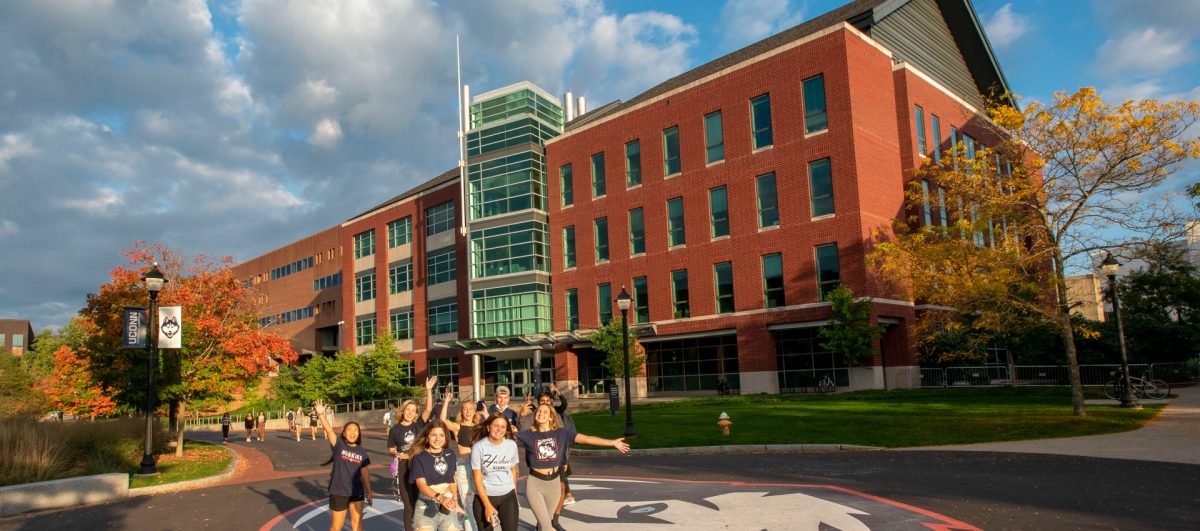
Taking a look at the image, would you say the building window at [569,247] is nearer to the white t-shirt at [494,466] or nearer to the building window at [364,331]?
the building window at [364,331]

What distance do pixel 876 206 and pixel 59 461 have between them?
29875mm

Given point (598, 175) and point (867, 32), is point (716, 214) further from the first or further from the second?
point (867, 32)

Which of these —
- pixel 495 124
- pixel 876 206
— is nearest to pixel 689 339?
pixel 876 206

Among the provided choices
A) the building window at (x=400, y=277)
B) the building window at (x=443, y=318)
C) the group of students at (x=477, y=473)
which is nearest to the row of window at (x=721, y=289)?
the building window at (x=443, y=318)

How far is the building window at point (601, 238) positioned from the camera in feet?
141

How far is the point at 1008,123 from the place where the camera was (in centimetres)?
2116

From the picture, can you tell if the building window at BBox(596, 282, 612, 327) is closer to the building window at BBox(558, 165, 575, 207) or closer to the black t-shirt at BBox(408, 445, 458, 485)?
the building window at BBox(558, 165, 575, 207)

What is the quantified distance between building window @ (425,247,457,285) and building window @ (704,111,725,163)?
21.9 metres

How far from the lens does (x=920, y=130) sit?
38.2 m

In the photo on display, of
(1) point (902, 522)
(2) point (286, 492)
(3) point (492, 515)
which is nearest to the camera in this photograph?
(3) point (492, 515)

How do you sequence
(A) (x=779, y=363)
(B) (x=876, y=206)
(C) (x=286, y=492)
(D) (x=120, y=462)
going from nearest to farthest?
(C) (x=286, y=492) → (D) (x=120, y=462) → (B) (x=876, y=206) → (A) (x=779, y=363)

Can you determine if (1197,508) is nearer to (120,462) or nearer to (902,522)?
(902,522)

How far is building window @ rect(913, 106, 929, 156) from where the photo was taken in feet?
124

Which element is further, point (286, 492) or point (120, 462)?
point (120, 462)
